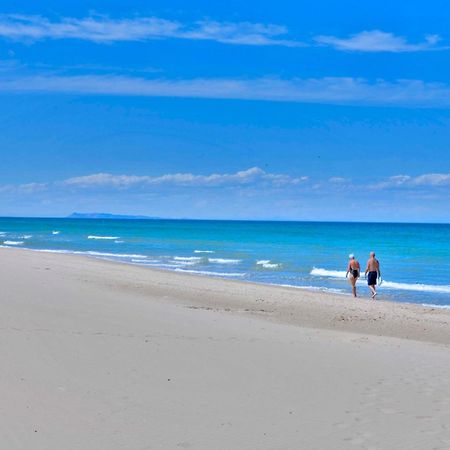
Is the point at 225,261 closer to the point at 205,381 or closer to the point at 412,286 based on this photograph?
the point at 412,286

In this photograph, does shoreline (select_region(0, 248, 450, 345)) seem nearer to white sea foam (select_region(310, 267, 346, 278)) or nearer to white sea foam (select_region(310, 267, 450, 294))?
white sea foam (select_region(310, 267, 450, 294))

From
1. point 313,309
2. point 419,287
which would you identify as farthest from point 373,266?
point 419,287

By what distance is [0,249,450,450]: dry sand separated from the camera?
612 cm

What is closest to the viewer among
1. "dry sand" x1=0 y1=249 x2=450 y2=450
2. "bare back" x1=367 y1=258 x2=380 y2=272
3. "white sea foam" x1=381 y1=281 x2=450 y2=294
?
"dry sand" x1=0 y1=249 x2=450 y2=450

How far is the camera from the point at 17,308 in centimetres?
1238

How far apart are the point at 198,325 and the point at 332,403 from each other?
509 centimetres

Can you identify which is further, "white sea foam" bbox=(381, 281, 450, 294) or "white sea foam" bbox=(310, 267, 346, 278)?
"white sea foam" bbox=(310, 267, 346, 278)

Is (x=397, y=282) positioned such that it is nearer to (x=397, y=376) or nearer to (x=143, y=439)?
(x=397, y=376)

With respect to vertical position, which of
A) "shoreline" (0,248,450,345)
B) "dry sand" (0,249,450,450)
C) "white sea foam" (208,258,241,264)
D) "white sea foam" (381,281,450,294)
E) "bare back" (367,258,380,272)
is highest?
"white sea foam" (208,258,241,264)

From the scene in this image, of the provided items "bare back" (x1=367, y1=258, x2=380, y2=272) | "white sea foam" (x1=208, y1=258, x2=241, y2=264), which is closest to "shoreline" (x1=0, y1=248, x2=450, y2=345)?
"bare back" (x1=367, y1=258, x2=380, y2=272)

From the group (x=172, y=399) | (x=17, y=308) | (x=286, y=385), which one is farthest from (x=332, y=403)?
(x=17, y=308)

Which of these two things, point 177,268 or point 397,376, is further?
point 177,268

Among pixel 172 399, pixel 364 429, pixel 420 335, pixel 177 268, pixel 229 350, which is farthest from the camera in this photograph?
pixel 177 268

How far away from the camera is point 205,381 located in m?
7.98
